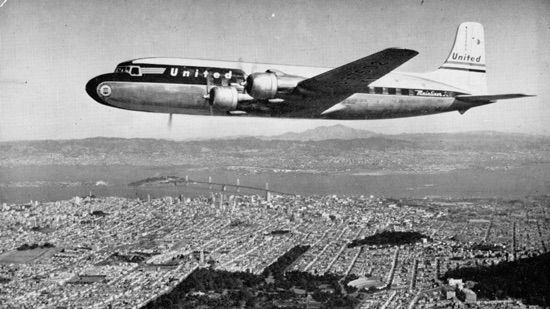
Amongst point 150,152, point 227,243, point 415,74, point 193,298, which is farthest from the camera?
point 150,152

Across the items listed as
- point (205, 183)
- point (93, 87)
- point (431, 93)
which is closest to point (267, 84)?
point (93, 87)

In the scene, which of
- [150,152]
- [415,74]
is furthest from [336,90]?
[150,152]

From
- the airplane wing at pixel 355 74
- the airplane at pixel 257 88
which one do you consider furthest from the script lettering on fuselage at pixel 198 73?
the airplane wing at pixel 355 74

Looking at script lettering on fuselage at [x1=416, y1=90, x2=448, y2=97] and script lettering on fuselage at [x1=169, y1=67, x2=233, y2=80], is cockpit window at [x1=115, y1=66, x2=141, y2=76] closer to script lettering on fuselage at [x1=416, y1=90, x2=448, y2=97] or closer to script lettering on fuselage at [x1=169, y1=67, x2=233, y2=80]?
script lettering on fuselage at [x1=169, y1=67, x2=233, y2=80]

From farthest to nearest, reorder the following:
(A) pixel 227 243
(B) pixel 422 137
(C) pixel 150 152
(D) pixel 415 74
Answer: (B) pixel 422 137 → (C) pixel 150 152 → (A) pixel 227 243 → (D) pixel 415 74

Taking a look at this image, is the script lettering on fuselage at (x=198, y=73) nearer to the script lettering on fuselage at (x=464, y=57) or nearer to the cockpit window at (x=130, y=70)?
the cockpit window at (x=130, y=70)

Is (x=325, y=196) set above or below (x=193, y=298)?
above

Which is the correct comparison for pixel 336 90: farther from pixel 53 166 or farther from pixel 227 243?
pixel 53 166
